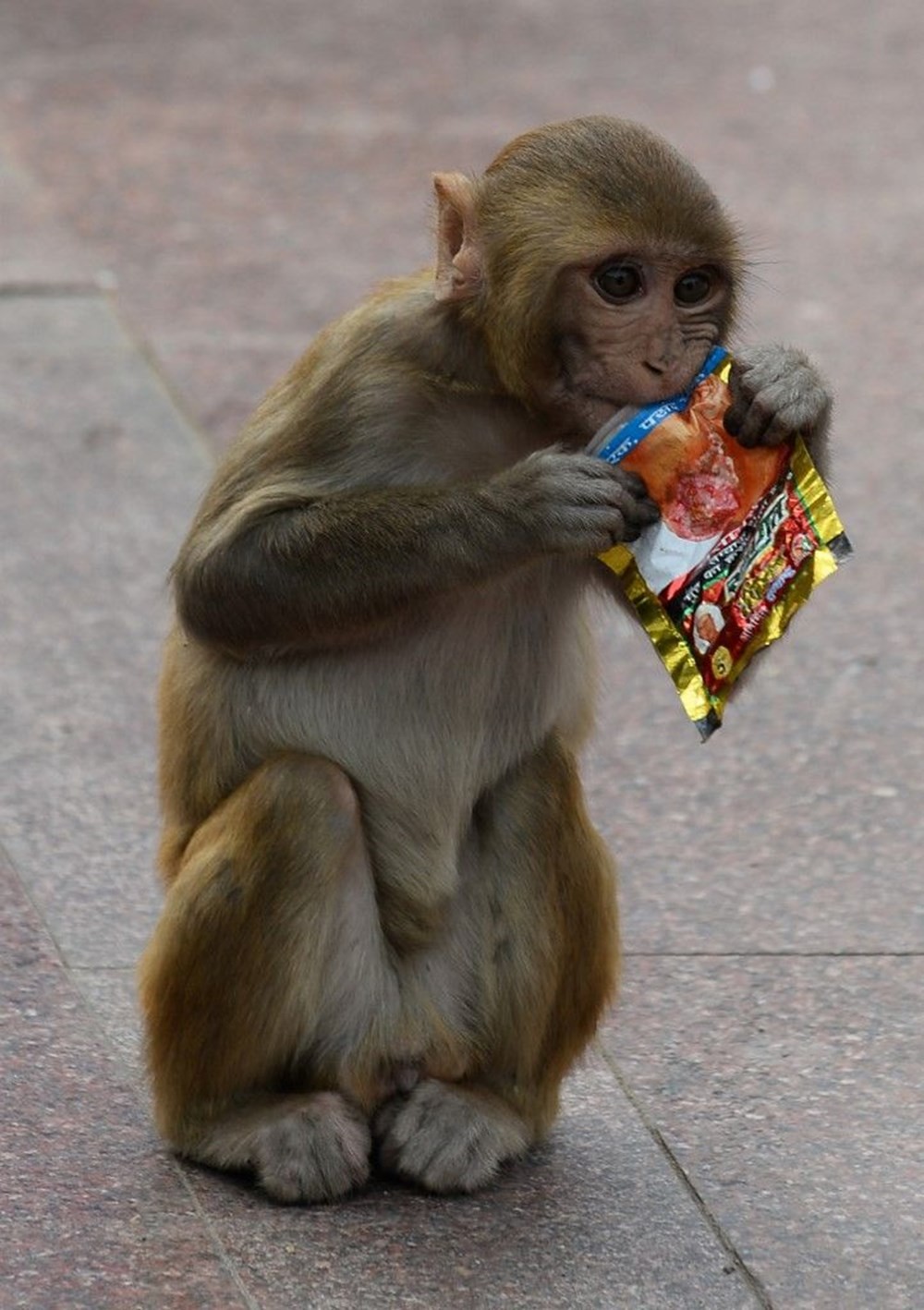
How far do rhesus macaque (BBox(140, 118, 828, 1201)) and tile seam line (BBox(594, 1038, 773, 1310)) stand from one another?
0.22m

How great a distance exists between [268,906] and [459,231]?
3.70ft

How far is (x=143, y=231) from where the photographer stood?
941 centimetres

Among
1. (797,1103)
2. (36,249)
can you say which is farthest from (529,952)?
(36,249)

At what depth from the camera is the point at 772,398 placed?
3947mm

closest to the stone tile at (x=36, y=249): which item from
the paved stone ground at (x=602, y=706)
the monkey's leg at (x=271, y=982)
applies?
the paved stone ground at (x=602, y=706)

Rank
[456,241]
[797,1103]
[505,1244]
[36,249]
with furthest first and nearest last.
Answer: [36,249] < [797,1103] < [456,241] < [505,1244]

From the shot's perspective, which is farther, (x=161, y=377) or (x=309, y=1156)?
(x=161, y=377)

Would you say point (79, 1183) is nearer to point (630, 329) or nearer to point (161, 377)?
point (630, 329)

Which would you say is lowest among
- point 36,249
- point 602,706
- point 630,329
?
point 36,249

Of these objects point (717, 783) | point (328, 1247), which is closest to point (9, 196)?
point (717, 783)

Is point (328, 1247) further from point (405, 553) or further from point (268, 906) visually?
point (405, 553)

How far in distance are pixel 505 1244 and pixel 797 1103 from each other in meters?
0.76

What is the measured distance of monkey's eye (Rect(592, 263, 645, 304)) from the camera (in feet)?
12.5

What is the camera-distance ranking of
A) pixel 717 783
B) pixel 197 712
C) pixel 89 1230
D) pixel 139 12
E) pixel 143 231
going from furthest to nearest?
pixel 139 12, pixel 143 231, pixel 717 783, pixel 197 712, pixel 89 1230
